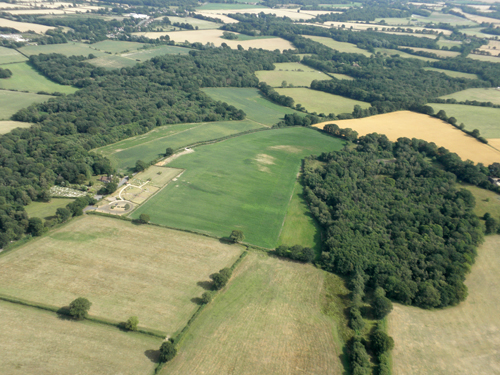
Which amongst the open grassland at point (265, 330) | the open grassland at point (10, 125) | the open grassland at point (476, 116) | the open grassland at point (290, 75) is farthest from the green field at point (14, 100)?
the open grassland at point (476, 116)

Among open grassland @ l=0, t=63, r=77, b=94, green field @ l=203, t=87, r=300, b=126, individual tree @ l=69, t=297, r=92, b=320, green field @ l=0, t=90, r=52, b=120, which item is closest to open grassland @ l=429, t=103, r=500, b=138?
green field @ l=203, t=87, r=300, b=126

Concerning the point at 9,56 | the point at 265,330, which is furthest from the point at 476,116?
the point at 9,56

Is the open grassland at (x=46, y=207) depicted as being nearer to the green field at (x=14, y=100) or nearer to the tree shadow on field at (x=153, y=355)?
the tree shadow on field at (x=153, y=355)

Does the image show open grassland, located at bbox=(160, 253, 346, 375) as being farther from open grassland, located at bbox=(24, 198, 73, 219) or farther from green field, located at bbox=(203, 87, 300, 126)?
green field, located at bbox=(203, 87, 300, 126)

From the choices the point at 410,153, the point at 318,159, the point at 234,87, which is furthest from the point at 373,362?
the point at 234,87

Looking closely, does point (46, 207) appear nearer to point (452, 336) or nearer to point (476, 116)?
point (452, 336)
